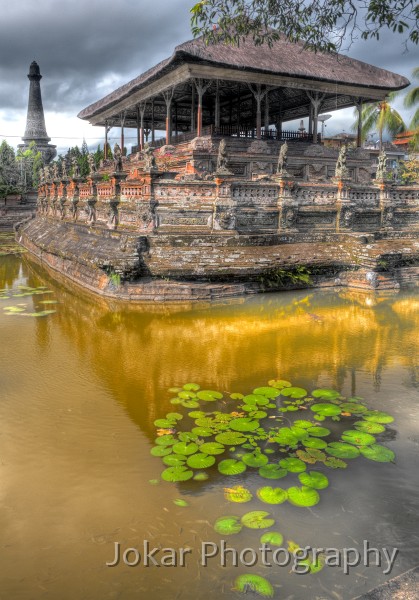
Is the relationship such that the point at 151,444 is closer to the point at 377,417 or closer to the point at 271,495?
the point at 271,495

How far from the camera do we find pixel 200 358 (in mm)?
7703

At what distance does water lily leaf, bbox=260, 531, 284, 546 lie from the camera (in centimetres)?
349

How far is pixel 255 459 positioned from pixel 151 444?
3.60ft

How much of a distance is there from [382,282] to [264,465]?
9949 millimetres

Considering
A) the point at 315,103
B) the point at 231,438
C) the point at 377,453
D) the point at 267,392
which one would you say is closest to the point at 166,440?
the point at 231,438

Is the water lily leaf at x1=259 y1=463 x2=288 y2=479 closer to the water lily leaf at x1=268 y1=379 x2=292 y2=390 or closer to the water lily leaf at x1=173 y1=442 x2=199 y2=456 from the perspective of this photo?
the water lily leaf at x1=173 y1=442 x2=199 y2=456

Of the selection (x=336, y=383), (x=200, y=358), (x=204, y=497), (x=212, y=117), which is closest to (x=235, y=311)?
(x=200, y=358)

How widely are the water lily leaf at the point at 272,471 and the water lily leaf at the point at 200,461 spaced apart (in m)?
0.48

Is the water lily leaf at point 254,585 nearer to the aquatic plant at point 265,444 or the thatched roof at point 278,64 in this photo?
the aquatic plant at point 265,444

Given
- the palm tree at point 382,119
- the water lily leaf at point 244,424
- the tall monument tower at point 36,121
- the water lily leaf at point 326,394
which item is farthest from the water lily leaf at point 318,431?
the tall monument tower at point 36,121

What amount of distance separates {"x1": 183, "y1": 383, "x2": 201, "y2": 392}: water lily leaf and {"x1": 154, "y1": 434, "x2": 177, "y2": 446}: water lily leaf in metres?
1.30

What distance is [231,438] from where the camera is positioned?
196 inches

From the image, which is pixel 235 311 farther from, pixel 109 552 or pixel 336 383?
pixel 109 552

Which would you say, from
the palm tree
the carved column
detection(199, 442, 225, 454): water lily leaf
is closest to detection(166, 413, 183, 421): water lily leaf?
detection(199, 442, 225, 454): water lily leaf
